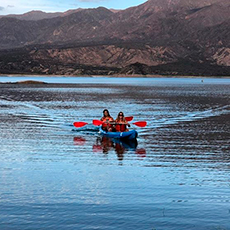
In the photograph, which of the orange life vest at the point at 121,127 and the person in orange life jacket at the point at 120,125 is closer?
the person in orange life jacket at the point at 120,125

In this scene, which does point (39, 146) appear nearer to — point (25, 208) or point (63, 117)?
point (25, 208)

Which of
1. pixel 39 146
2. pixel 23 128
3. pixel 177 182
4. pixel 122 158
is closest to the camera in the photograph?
pixel 177 182

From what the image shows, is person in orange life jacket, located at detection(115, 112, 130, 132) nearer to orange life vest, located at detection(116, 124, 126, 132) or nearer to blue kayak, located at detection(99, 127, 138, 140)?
orange life vest, located at detection(116, 124, 126, 132)

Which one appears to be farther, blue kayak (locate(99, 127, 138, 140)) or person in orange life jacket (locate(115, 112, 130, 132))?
person in orange life jacket (locate(115, 112, 130, 132))

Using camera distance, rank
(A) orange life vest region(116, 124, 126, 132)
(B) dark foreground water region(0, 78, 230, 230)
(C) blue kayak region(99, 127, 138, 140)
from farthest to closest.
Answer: (A) orange life vest region(116, 124, 126, 132)
(C) blue kayak region(99, 127, 138, 140)
(B) dark foreground water region(0, 78, 230, 230)

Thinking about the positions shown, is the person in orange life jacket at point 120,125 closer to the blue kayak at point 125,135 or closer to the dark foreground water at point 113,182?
the blue kayak at point 125,135

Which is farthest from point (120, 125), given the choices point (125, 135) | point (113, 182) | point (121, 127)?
point (113, 182)

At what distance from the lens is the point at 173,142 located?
3350 centimetres

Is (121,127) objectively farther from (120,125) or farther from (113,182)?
(113,182)

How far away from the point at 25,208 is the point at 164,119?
1450 inches

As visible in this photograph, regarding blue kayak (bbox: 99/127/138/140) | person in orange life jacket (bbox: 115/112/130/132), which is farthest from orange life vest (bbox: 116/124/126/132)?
blue kayak (bbox: 99/127/138/140)

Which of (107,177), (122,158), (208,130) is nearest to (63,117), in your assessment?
(208,130)

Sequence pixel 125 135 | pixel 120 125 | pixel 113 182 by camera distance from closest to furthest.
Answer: pixel 113 182 < pixel 125 135 < pixel 120 125

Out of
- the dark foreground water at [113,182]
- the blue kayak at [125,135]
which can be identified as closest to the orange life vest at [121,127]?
the blue kayak at [125,135]
